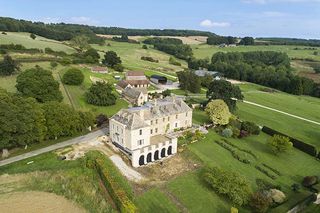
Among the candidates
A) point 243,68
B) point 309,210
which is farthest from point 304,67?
point 309,210

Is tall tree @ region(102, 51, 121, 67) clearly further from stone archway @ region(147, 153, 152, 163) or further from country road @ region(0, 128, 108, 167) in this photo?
stone archway @ region(147, 153, 152, 163)

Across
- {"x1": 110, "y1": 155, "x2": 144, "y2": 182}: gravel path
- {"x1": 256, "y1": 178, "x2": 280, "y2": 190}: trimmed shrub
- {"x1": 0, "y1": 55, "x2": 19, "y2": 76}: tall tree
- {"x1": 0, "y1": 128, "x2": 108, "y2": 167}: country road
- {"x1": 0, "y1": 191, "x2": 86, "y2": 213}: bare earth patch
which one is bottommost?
{"x1": 256, "y1": 178, "x2": 280, "y2": 190}: trimmed shrub

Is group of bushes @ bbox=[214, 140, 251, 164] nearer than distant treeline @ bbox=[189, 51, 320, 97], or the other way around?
group of bushes @ bbox=[214, 140, 251, 164]

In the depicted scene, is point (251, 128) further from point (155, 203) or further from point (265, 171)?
point (155, 203)

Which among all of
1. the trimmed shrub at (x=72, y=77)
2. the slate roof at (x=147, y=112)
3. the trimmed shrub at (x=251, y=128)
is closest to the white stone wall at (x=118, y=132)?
the slate roof at (x=147, y=112)

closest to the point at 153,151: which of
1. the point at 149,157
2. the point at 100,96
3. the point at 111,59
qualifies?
the point at 149,157

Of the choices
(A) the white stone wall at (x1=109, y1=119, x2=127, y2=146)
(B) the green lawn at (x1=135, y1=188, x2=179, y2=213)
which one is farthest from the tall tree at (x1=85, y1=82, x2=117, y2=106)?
(B) the green lawn at (x1=135, y1=188, x2=179, y2=213)

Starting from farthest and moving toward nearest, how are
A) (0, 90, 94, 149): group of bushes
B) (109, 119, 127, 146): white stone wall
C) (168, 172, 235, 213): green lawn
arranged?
(109, 119, 127, 146): white stone wall, (0, 90, 94, 149): group of bushes, (168, 172, 235, 213): green lawn

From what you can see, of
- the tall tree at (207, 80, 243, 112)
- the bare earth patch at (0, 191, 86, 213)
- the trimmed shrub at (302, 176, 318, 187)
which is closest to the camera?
the bare earth patch at (0, 191, 86, 213)
